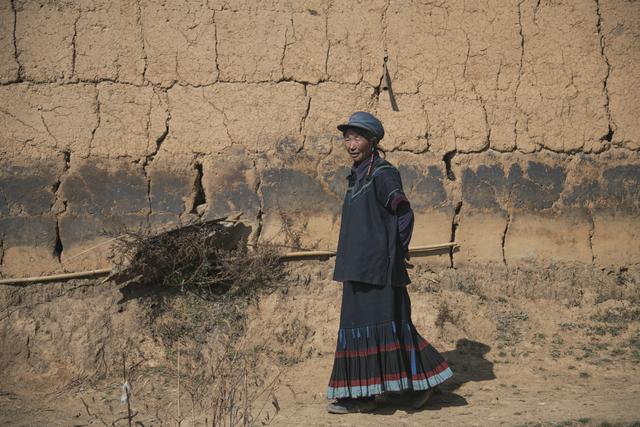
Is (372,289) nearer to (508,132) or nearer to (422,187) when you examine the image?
(422,187)

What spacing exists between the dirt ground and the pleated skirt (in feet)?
0.67

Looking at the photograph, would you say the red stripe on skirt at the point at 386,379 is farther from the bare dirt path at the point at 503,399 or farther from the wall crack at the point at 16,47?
the wall crack at the point at 16,47

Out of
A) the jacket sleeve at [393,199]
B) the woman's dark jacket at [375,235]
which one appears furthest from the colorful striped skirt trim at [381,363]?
the jacket sleeve at [393,199]

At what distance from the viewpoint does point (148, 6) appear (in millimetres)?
6137

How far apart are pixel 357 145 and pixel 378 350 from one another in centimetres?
117

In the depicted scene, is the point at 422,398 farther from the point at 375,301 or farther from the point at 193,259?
the point at 193,259

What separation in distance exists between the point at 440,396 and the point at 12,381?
2.83 meters

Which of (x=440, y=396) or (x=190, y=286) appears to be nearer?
(x=440, y=396)

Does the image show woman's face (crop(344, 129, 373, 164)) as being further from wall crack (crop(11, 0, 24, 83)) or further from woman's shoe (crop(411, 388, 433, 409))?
wall crack (crop(11, 0, 24, 83))

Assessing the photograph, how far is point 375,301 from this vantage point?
466 centimetres

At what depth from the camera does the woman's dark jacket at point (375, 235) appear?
15.1 feet

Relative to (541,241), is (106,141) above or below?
above

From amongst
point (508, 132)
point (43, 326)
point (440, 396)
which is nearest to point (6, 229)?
point (43, 326)

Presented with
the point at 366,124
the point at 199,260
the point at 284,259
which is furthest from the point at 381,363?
the point at 199,260
